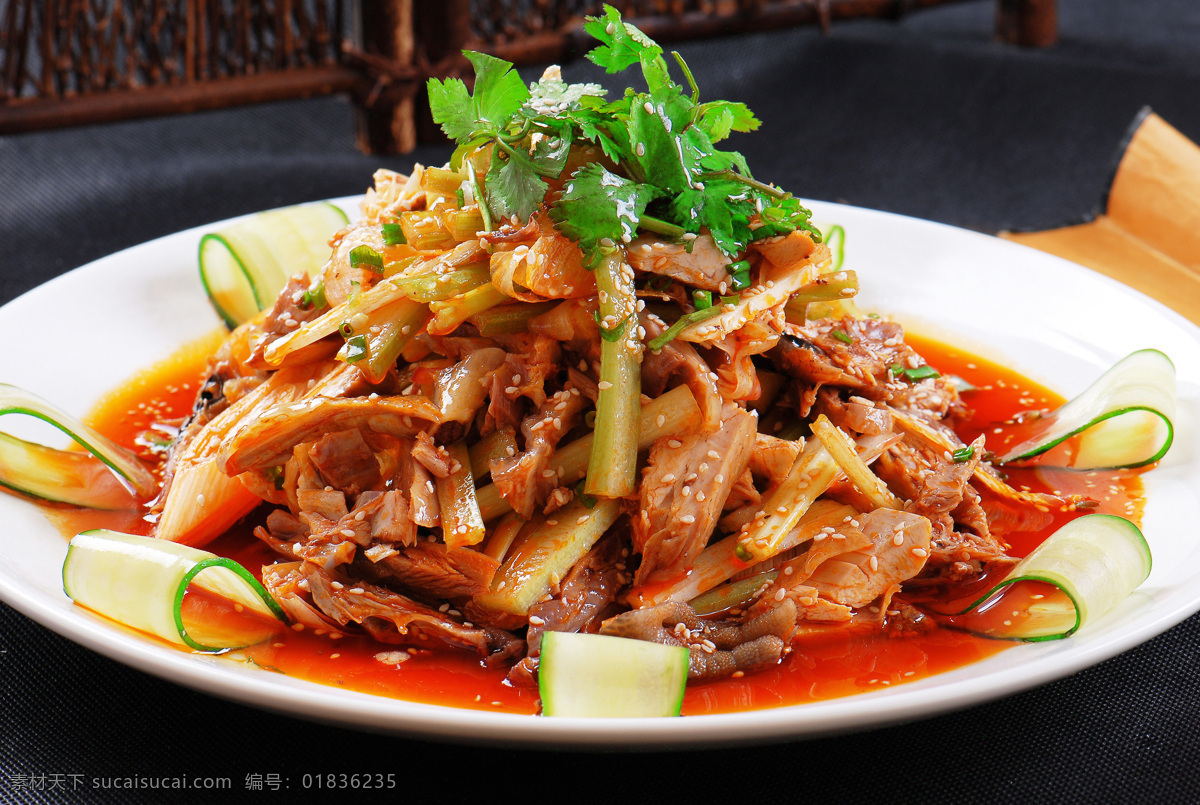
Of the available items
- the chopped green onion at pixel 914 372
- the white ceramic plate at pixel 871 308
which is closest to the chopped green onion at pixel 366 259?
the white ceramic plate at pixel 871 308

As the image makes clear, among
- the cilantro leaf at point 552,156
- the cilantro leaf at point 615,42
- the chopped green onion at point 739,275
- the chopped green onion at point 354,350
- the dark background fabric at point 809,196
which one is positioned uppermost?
the cilantro leaf at point 615,42

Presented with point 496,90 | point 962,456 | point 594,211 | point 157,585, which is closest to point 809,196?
point 962,456

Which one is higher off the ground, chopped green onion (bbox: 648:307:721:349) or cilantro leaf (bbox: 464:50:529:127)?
cilantro leaf (bbox: 464:50:529:127)

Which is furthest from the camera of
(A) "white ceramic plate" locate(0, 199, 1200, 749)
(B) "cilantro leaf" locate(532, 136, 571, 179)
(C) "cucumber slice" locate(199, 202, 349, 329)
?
(C) "cucumber slice" locate(199, 202, 349, 329)

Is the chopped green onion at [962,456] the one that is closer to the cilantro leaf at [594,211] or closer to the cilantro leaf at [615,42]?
the cilantro leaf at [594,211]

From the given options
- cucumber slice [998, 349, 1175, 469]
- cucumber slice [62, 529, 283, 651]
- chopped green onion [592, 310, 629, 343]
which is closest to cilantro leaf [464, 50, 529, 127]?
chopped green onion [592, 310, 629, 343]

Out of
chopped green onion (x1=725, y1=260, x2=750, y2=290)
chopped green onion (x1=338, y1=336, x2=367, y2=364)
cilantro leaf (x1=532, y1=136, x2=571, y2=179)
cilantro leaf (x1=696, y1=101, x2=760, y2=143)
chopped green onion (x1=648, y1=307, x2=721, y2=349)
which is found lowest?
chopped green onion (x1=338, y1=336, x2=367, y2=364)

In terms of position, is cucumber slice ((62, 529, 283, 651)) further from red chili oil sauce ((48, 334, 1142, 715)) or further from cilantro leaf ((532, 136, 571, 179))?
cilantro leaf ((532, 136, 571, 179))
